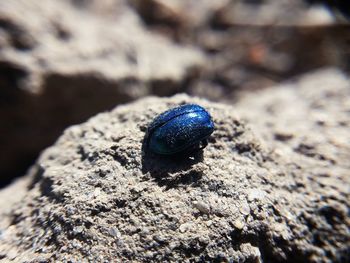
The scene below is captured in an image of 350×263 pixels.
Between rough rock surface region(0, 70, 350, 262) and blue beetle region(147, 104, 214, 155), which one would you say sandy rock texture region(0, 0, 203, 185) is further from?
Result: blue beetle region(147, 104, 214, 155)

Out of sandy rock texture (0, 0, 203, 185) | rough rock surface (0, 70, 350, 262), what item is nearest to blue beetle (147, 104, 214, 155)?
rough rock surface (0, 70, 350, 262)

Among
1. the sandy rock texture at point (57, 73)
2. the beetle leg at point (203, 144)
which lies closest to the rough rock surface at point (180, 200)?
the beetle leg at point (203, 144)

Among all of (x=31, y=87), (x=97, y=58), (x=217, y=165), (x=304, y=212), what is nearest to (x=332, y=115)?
(x=304, y=212)

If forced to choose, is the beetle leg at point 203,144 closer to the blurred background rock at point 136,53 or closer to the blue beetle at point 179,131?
the blue beetle at point 179,131

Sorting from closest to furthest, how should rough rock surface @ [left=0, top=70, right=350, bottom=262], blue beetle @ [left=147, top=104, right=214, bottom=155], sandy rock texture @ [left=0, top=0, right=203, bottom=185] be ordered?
rough rock surface @ [left=0, top=70, right=350, bottom=262] < blue beetle @ [left=147, top=104, right=214, bottom=155] < sandy rock texture @ [left=0, top=0, right=203, bottom=185]

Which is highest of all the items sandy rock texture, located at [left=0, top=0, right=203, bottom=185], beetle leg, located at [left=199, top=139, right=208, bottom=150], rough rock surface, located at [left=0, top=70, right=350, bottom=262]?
sandy rock texture, located at [left=0, top=0, right=203, bottom=185]

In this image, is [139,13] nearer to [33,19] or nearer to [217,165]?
[33,19]
